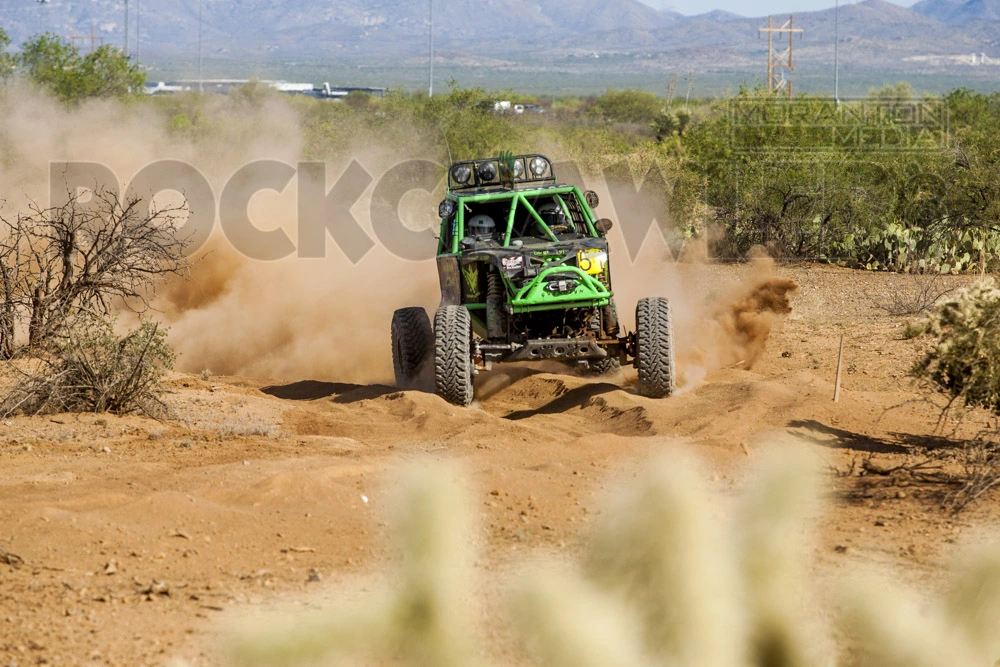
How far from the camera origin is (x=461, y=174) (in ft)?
39.0

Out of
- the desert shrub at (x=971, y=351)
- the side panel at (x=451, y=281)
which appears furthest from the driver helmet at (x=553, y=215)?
the desert shrub at (x=971, y=351)

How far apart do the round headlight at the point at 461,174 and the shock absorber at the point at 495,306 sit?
1643mm

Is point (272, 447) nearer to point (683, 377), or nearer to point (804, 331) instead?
→ point (683, 377)

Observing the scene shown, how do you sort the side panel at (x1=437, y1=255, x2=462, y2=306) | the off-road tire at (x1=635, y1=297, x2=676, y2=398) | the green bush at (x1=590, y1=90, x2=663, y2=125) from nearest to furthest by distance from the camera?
the off-road tire at (x1=635, y1=297, x2=676, y2=398), the side panel at (x1=437, y1=255, x2=462, y2=306), the green bush at (x1=590, y1=90, x2=663, y2=125)

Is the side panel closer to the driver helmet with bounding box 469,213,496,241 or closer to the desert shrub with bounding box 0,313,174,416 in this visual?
the driver helmet with bounding box 469,213,496,241

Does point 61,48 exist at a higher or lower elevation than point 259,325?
higher

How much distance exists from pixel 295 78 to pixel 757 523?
17063cm

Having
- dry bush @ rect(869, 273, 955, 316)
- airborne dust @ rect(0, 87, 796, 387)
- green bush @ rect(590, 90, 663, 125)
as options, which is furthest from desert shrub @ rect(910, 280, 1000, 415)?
green bush @ rect(590, 90, 663, 125)

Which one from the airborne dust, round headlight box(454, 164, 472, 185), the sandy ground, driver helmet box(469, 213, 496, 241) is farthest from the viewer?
the airborne dust

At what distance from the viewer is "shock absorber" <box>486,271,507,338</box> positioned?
34.3 ft

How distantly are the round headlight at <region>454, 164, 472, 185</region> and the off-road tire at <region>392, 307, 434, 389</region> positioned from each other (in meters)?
1.45

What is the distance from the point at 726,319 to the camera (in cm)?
1309

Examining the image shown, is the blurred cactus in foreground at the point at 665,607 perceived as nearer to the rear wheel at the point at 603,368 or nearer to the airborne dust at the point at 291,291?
the airborne dust at the point at 291,291

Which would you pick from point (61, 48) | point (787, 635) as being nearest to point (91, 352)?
point (787, 635)
